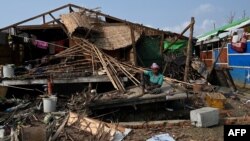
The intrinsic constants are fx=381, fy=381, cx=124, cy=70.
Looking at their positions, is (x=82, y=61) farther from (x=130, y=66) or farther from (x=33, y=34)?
(x=33, y=34)

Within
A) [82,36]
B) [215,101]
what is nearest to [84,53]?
[82,36]

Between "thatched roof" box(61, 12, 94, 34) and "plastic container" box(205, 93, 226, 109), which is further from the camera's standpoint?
"thatched roof" box(61, 12, 94, 34)

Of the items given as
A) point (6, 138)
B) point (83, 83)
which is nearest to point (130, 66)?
point (83, 83)

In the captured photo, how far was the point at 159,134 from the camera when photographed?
8891 millimetres

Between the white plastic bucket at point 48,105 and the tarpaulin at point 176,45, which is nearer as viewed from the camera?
the white plastic bucket at point 48,105

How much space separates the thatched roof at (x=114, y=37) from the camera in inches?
607

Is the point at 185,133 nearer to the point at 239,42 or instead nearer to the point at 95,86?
the point at 95,86

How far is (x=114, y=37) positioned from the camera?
1584 cm

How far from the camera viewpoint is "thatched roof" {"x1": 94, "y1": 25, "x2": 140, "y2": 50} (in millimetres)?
15406

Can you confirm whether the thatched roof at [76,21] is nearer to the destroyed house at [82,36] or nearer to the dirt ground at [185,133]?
the destroyed house at [82,36]

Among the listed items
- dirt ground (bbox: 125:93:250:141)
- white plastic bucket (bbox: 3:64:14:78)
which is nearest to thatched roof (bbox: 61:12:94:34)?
white plastic bucket (bbox: 3:64:14:78)

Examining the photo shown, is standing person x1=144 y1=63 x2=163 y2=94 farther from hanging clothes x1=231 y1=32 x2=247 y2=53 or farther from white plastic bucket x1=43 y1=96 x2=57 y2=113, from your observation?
hanging clothes x1=231 y1=32 x2=247 y2=53

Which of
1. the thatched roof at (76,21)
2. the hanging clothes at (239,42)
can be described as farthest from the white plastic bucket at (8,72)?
the hanging clothes at (239,42)

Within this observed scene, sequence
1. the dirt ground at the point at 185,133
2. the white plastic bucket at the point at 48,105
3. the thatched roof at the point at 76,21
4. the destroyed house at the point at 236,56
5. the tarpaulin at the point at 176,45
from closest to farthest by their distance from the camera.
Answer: the dirt ground at the point at 185,133
the white plastic bucket at the point at 48,105
the thatched roof at the point at 76,21
the destroyed house at the point at 236,56
the tarpaulin at the point at 176,45
